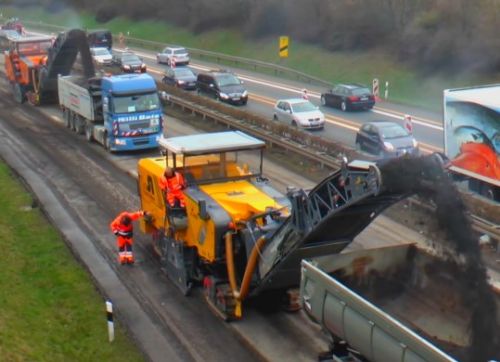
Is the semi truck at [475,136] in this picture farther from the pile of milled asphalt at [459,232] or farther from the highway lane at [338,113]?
the pile of milled asphalt at [459,232]

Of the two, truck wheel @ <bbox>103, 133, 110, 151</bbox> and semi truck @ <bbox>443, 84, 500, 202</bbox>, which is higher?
semi truck @ <bbox>443, 84, 500, 202</bbox>

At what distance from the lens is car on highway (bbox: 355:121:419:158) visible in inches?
1136

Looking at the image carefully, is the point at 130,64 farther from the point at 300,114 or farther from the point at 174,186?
the point at 174,186

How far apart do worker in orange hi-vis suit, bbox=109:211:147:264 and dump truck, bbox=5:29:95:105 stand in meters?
20.2

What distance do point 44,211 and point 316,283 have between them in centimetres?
1223

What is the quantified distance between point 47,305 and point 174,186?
10.8 feet

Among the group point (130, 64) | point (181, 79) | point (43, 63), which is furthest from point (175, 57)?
point (43, 63)

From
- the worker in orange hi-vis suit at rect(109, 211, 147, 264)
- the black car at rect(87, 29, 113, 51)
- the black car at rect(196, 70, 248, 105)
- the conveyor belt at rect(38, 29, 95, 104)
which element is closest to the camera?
the worker in orange hi-vis suit at rect(109, 211, 147, 264)

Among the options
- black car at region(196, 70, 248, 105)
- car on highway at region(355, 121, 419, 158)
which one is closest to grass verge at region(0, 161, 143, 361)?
car on highway at region(355, 121, 419, 158)

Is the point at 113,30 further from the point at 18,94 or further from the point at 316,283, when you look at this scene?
the point at 316,283

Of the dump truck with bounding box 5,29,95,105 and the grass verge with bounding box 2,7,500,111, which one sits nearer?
the dump truck with bounding box 5,29,95,105

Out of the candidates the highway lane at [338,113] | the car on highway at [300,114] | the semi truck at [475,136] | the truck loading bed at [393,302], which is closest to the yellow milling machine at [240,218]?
the truck loading bed at [393,302]

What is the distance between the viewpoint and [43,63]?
133 ft

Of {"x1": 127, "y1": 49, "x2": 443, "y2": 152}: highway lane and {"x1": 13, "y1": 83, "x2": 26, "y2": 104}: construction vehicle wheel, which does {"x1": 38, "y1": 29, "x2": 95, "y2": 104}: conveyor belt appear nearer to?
{"x1": 13, "y1": 83, "x2": 26, "y2": 104}: construction vehicle wheel
